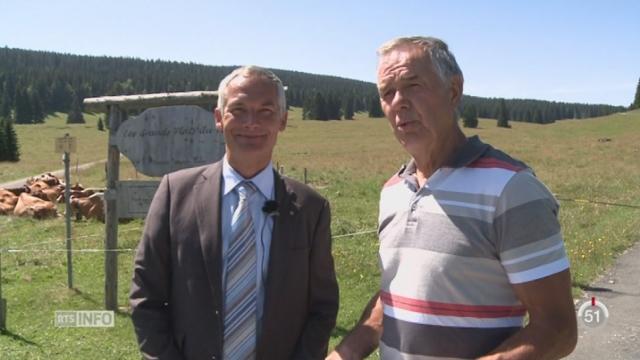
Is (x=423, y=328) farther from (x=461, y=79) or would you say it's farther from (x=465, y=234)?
(x=461, y=79)

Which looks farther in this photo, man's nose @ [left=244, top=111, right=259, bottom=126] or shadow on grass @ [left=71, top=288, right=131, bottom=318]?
shadow on grass @ [left=71, top=288, right=131, bottom=318]

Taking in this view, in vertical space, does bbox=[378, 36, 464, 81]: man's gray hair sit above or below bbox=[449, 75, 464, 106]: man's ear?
above

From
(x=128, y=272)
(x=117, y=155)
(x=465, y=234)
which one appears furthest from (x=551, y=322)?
(x=128, y=272)

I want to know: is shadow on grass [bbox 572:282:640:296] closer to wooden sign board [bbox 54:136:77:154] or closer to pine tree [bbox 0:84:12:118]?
wooden sign board [bbox 54:136:77:154]

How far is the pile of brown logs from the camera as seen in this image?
16.6 meters

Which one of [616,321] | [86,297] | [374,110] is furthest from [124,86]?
[616,321]

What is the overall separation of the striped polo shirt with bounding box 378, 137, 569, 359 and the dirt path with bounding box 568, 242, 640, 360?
3932mm

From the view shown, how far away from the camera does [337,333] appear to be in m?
6.58

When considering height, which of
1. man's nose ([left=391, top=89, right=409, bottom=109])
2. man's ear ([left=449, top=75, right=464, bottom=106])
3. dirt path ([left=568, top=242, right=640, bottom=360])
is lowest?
dirt path ([left=568, top=242, right=640, bottom=360])

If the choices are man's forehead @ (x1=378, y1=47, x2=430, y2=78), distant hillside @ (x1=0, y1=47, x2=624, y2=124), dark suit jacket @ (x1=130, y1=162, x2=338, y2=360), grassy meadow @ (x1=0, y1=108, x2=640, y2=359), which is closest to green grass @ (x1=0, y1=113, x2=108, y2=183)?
grassy meadow @ (x1=0, y1=108, x2=640, y2=359)

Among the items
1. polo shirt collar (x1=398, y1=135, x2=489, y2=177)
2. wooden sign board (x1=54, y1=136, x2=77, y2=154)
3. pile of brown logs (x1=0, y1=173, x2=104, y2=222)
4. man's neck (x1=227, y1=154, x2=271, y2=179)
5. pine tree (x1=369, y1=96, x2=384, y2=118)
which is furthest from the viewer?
pine tree (x1=369, y1=96, x2=384, y2=118)

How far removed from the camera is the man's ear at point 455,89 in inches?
86.7

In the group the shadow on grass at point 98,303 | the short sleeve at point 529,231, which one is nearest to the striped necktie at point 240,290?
the short sleeve at point 529,231

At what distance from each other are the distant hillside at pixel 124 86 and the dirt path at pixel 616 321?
86.0 m
